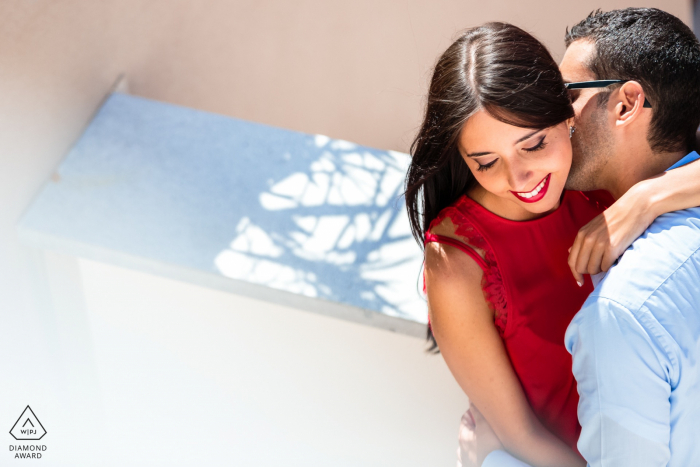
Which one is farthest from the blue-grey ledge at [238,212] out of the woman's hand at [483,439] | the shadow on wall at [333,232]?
the woman's hand at [483,439]

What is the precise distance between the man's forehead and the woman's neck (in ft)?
1.11

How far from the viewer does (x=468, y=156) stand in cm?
150

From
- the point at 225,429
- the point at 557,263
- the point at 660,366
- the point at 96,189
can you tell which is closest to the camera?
the point at 660,366

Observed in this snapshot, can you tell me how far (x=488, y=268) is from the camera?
1.62 m

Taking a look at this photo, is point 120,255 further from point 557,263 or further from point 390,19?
point 390,19

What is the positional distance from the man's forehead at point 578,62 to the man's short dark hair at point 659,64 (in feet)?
0.05

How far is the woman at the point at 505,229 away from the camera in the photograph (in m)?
1.43

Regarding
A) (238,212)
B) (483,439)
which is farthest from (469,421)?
(238,212)

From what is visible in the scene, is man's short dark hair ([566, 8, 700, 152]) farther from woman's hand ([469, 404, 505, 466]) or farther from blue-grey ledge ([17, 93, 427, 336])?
blue-grey ledge ([17, 93, 427, 336])

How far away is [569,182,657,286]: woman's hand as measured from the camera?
1379 millimetres

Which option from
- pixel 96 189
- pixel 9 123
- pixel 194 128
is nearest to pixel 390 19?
pixel 194 128

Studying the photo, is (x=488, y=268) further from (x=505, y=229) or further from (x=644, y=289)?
(x=644, y=289)

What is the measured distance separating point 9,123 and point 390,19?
2.35 metres

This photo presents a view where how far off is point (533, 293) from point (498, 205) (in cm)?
24
